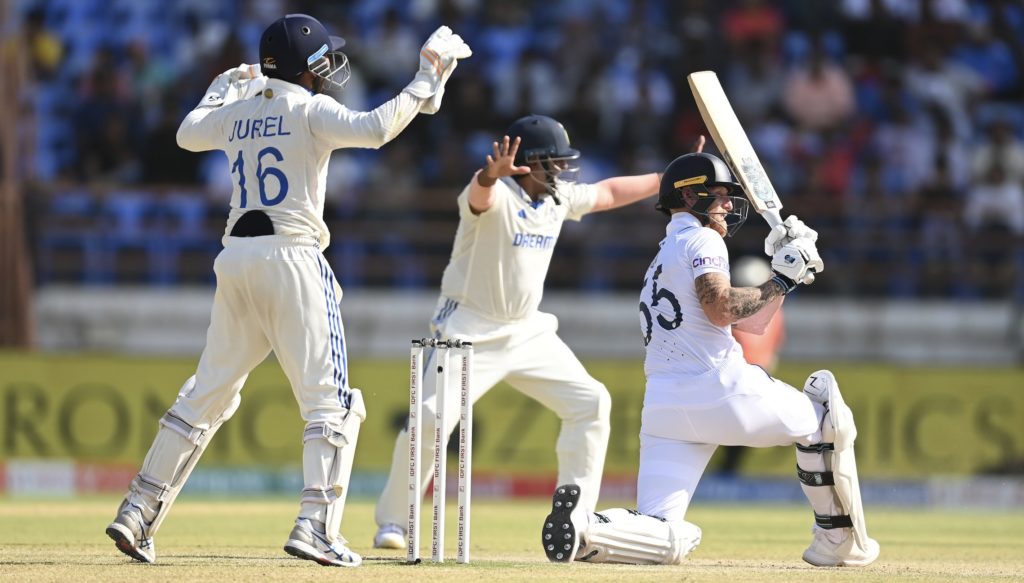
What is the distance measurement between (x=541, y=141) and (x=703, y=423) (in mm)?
2064

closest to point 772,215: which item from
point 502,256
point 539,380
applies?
point 502,256

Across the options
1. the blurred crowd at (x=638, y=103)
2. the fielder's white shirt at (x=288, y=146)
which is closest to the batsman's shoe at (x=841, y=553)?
the fielder's white shirt at (x=288, y=146)

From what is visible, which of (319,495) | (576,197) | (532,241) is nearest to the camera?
(319,495)

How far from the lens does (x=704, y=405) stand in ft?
21.7

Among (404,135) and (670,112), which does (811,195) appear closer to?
(670,112)

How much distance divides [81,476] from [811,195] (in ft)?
24.1

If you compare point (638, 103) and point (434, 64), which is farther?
point (638, 103)

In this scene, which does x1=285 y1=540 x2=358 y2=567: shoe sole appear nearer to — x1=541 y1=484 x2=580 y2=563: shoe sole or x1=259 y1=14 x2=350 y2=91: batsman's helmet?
x1=541 y1=484 x2=580 y2=563: shoe sole

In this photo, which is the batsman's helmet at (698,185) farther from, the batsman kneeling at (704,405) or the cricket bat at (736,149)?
the cricket bat at (736,149)

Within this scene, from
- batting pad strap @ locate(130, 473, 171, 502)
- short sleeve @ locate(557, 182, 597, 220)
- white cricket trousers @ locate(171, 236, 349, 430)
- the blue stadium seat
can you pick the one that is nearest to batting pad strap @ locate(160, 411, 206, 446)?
white cricket trousers @ locate(171, 236, 349, 430)

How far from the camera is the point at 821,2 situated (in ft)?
58.1

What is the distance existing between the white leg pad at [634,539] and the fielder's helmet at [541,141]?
2.22m

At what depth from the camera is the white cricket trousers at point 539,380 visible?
7.91 meters

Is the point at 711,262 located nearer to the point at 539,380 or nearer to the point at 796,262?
the point at 796,262
